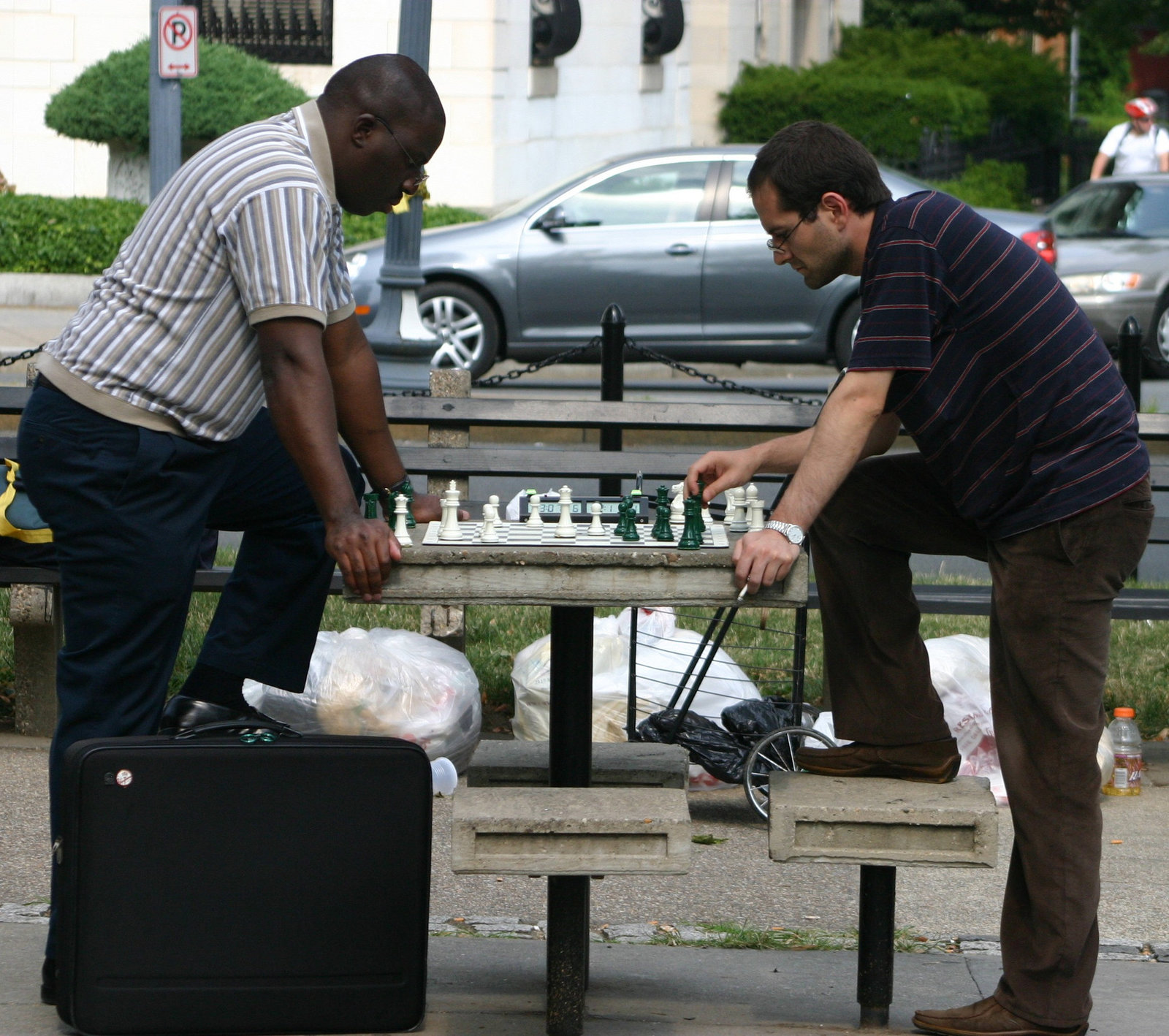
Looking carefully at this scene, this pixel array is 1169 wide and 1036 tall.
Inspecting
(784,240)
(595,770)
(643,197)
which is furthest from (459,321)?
(784,240)

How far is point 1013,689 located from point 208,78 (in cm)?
1591

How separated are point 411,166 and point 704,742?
7.56ft

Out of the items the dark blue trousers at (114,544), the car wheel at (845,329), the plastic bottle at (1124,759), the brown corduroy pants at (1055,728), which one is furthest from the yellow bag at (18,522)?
the car wheel at (845,329)

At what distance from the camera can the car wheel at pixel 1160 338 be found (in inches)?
542

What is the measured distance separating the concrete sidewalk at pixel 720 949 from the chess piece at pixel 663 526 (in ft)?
3.36

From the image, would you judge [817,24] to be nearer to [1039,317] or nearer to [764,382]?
[764,382]

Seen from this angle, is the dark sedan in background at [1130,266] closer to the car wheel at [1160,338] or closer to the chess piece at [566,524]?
the car wheel at [1160,338]

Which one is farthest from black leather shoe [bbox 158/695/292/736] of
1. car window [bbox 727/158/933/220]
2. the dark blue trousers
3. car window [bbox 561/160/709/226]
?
car window [bbox 727/158/933/220]

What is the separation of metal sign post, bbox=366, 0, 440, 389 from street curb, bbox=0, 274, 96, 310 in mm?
6133

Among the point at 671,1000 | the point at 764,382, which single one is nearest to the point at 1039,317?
the point at 671,1000

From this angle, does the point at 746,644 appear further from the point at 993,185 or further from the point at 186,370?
the point at 993,185

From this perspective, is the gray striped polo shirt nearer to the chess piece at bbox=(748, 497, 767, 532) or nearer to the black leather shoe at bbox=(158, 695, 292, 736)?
the black leather shoe at bbox=(158, 695, 292, 736)

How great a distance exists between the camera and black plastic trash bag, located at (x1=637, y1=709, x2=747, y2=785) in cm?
515

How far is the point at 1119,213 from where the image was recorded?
47.7ft
